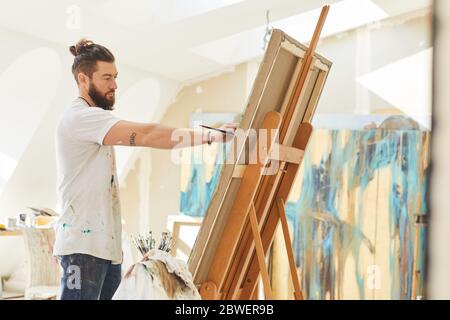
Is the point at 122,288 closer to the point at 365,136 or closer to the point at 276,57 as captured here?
the point at 276,57

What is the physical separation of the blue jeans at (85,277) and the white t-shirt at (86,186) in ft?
0.07

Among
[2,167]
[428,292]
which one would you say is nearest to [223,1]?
[2,167]

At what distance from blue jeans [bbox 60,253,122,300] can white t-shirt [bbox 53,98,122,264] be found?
0.07 feet

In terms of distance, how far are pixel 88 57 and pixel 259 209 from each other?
28.9 inches

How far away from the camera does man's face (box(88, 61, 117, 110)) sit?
6.66 ft

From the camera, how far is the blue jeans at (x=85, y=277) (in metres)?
1.85

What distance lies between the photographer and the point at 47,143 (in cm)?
273

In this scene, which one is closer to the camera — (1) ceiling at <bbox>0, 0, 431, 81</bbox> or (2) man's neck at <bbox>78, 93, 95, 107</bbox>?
(2) man's neck at <bbox>78, 93, 95, 107</bbox>

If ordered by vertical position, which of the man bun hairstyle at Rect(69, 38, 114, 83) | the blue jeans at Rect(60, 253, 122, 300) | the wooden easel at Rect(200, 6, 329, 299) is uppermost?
the man bun hairstyle at Rect(69, 38, 114, 83)

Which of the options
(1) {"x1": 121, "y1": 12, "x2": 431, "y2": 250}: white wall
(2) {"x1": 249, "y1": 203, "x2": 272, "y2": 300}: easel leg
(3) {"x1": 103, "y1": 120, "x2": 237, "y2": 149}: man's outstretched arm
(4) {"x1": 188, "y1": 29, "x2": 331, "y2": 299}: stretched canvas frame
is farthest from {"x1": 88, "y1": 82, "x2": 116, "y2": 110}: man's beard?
(1) {"x1": 121, "y1": 12, "x2": 431, "y2": 250}: white wall

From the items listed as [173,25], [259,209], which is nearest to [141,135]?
[259,209]

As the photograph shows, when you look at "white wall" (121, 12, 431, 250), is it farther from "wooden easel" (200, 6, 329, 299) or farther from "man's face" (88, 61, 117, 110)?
"man's face" (88, 61, 117, 110)

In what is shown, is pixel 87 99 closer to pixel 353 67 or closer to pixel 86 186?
pixel 86 186

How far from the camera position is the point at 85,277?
188cm
